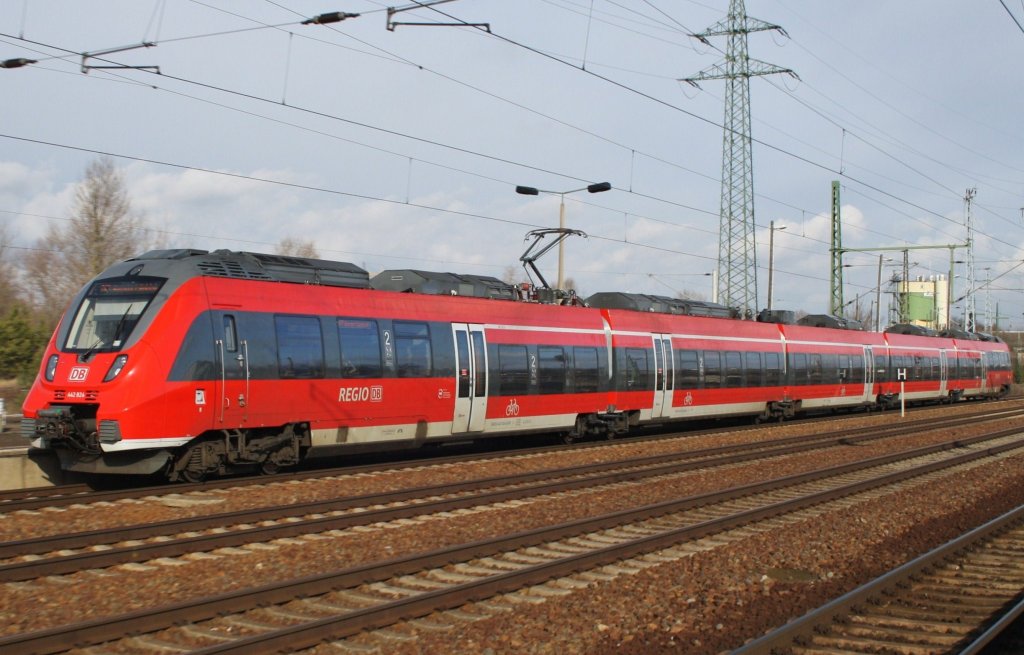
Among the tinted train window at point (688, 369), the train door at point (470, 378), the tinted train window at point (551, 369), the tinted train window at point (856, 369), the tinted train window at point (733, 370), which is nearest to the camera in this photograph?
the train door at point (470, 378)

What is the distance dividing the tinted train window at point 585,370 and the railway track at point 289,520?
3.54 meters

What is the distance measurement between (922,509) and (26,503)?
41.5 ft

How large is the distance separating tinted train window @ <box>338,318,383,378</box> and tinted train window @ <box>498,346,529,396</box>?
3.59 m

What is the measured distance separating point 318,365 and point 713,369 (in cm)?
1507

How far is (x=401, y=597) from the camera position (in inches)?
317

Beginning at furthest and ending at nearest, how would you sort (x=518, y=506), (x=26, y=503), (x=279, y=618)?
(x=518, y=506) → (x=26, y=503) → (x=279, y=618)

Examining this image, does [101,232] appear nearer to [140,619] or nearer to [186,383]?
[186,383]

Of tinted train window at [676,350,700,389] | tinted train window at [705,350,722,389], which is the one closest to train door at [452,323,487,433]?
tinted train window at [676,350,700,389]

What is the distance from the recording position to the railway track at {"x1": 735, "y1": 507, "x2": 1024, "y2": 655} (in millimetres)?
6988

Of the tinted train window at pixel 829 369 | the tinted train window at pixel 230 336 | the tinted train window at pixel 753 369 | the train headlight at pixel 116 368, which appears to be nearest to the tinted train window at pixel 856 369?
the tinted train window at pixel 829 369

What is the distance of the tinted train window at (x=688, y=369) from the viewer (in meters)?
25.5

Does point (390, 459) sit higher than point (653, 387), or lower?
lower

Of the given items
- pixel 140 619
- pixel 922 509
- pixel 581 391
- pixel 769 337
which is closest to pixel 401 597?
pixel 140 619

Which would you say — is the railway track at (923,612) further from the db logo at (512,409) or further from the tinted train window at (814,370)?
the tinted train window at (814,370)
